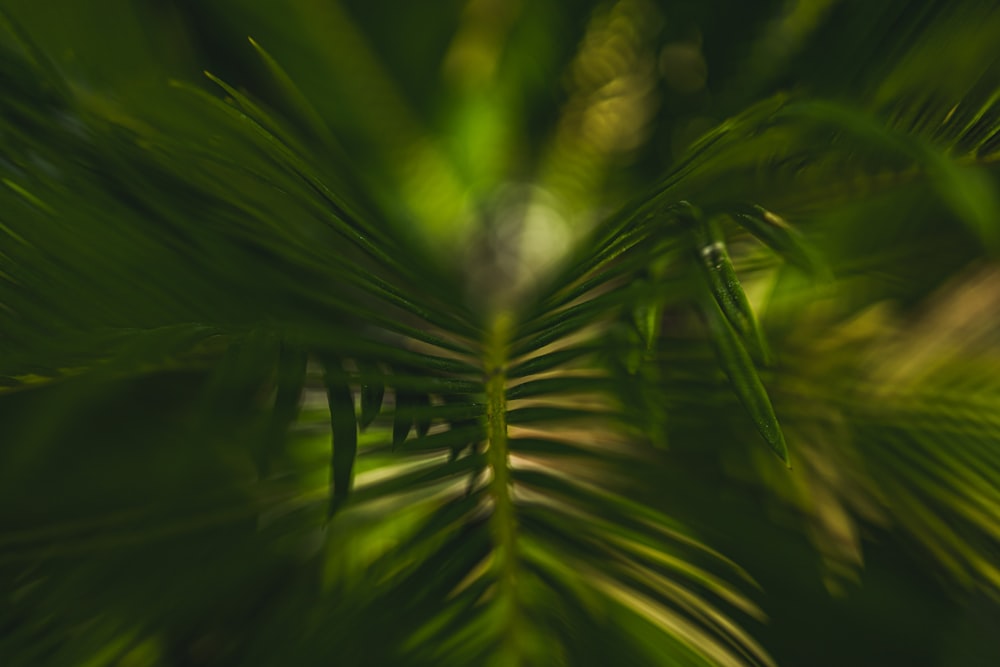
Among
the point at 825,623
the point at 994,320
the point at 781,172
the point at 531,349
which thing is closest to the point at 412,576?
the point at 531,349

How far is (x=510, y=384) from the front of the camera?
23.6 inches

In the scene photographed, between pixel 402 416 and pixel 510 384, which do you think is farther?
pixel 510 384

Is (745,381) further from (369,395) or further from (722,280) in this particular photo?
(369,395)

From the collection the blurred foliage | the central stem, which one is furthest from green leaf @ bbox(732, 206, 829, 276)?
the central stem

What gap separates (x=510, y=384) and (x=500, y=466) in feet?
0.32

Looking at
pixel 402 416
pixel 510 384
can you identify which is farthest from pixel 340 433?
pixel 510 384

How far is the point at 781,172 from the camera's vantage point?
0.62m

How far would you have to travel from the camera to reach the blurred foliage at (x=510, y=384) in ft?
1.54

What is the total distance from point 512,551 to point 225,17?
0.72 metres

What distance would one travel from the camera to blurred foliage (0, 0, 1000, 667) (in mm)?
469

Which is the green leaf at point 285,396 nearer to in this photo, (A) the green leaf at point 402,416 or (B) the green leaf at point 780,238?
(A) the green leaf at point 402,416

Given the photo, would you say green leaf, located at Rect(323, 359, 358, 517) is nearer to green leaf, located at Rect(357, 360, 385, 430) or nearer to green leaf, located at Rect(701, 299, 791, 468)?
green leaf, located at Rect(357, 360, 385, 430)

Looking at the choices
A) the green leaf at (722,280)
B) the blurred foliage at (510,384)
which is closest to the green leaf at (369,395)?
the blurred foliage at (510,384)

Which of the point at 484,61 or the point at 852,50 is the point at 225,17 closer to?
the point at 484,61
